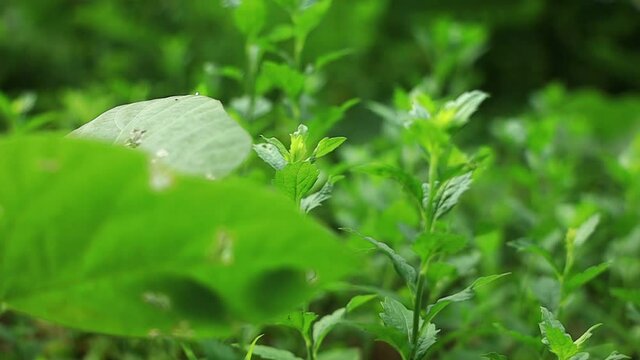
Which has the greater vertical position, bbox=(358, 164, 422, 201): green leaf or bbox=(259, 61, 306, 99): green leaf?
bbox=(358, 164, 422, 201): green leaf

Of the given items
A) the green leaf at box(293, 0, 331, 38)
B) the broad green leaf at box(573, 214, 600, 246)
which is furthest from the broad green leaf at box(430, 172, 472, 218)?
the green leaf at box(293, 0, 331, 38)

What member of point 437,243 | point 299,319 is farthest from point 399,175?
point 299,319

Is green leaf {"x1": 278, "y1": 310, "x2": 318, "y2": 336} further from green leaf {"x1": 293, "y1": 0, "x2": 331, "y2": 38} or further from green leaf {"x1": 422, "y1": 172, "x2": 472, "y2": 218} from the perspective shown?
green leaf {"x1": 293, "y1": 0, "x2": 331, "y2": 38}

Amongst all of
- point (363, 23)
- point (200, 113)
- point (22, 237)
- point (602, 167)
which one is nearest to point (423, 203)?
point (200, 113)

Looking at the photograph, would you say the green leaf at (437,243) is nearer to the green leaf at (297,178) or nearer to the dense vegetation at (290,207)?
the dense vegetation at (290,207)

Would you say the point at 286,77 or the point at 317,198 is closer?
the point at 317,198

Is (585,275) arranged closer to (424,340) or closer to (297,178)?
(424,340)

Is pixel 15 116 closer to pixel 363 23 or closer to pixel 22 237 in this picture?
pixel 22 237
